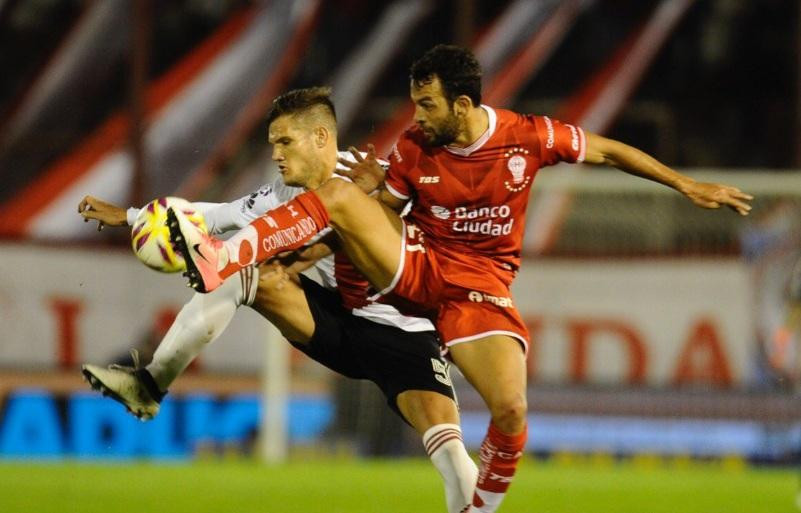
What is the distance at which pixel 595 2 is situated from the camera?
2359 cm

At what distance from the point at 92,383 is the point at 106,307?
7431mm

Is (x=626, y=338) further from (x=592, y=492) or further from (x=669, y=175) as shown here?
(x=669, y=175)

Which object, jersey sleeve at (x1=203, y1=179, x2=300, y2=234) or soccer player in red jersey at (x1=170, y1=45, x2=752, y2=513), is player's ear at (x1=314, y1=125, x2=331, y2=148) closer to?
soccer player in red jersey at (x1=170, y1=45, x2=752, y2=513)

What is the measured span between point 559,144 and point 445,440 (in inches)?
54.1

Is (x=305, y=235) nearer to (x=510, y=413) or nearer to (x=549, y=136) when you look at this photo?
(x=510, y=413)

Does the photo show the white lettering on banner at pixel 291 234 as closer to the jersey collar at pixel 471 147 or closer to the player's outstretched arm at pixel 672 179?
the jersey collar at pixel 471 147

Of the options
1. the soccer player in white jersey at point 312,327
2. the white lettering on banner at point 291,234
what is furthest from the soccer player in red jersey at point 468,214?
the soccer player in white jersey at point 312,327

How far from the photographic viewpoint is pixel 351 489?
1120 centimetres

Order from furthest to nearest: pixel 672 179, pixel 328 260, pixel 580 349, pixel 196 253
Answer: pixel 580 349, pixel 328 260, pixel 672 179, pixel 196 253

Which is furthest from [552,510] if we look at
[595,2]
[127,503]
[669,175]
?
[595,2]

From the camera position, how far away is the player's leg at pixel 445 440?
7270mm

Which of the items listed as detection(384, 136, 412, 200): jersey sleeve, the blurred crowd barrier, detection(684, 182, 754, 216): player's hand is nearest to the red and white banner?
A: the blurred crowd barrier

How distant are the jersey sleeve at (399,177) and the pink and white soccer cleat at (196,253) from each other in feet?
3.02

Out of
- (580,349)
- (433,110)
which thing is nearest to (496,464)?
(433,110)
